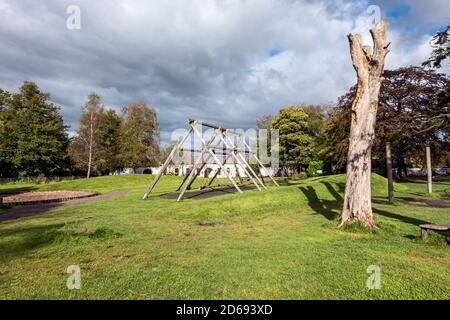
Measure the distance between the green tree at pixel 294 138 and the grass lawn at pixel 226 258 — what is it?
3384cm

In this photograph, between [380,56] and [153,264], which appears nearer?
[153,264]

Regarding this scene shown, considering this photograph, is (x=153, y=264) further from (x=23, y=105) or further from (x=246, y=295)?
(x=23, y=105)

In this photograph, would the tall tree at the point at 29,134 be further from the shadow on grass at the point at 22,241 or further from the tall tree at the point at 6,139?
the shadow on grass at the point at 22,241

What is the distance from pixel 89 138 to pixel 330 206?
42.6 meters

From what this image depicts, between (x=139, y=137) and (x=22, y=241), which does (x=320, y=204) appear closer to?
(x=22, y=241)

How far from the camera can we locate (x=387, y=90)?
2502 centimetres

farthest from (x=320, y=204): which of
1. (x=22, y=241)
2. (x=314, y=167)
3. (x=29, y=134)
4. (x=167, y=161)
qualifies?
(x=29, y=134)

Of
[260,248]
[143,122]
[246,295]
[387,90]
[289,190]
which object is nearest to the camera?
[246,295]

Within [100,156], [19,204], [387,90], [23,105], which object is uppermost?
[23,105]

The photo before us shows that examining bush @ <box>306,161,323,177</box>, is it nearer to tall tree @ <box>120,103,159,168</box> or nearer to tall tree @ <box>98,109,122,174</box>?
tall tree @ <box>120,103,159,168</box>

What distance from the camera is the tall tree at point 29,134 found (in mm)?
42469

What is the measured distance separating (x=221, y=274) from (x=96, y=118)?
44696 millimetres

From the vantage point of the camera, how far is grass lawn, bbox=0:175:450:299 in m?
4.21

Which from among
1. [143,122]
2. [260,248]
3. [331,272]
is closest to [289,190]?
[260,248]
